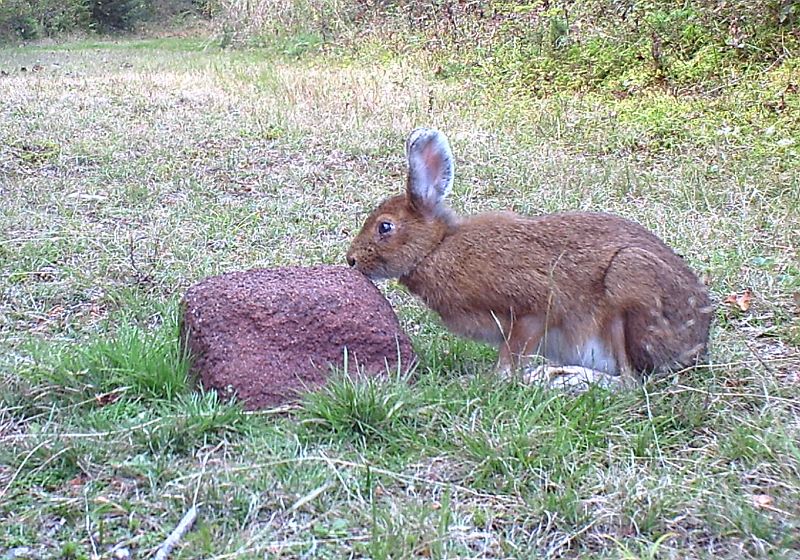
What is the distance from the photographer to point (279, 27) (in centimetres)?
1752

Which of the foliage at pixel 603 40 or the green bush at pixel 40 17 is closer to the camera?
the foliage at pixel 603 40

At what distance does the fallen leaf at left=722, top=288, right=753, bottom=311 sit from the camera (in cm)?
421

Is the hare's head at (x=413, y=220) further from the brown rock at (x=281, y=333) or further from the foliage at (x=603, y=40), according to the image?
the foliage at (x=603, y=40)

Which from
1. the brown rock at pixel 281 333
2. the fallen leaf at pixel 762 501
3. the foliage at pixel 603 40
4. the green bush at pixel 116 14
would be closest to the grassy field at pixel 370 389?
the fallen leaf at pixel 762 501

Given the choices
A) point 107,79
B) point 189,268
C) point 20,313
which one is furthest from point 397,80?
point 20,313

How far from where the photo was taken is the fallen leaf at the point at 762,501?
101 inches

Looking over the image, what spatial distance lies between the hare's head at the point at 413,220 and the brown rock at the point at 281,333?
0.27 metres

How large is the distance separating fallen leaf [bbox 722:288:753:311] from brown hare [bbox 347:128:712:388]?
2.08 ft

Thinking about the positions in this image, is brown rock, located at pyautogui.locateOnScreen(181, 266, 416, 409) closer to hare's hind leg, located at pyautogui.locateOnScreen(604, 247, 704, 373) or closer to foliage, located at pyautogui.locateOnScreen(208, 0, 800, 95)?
hare's hind leg, located at pyautogui.locateOnScreen(604, 247, 704, 373)

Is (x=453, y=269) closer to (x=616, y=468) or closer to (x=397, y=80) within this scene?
(x=616, y=468)

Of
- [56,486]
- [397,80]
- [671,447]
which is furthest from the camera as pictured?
[397,80]

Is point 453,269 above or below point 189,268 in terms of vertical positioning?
above

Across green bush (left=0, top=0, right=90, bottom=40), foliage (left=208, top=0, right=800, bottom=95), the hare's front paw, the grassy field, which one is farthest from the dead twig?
green bush (left=0, top=0, right=90, bottom=40)

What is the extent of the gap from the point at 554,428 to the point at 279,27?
1552 centimetres
